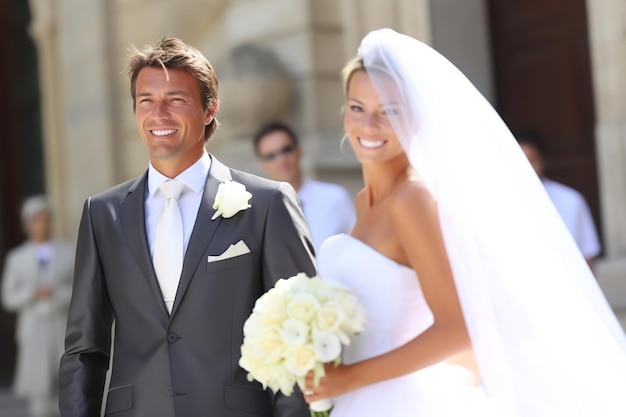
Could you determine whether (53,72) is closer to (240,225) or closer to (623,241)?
(623,241)

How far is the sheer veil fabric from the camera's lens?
2.97 metres

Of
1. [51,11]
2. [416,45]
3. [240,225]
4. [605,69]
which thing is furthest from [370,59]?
[51,11]

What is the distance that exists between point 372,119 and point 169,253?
2.36 ft

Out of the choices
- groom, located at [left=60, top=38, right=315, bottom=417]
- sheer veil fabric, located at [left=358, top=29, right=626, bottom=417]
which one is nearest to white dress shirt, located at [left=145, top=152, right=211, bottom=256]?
groom, located at [left=60, top=38, right=315, bottom=417]

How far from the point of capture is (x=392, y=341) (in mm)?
3074

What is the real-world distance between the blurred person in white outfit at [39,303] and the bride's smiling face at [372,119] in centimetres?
640

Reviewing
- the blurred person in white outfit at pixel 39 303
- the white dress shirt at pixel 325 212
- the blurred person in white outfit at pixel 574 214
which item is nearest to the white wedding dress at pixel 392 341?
the white dress shirt at pixel 325 212

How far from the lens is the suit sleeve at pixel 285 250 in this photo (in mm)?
3064

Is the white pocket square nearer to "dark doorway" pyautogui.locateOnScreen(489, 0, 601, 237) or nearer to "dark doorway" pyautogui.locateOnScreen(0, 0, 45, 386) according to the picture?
"dark doorway" pyautogui.locateOnScreen(489, 0, 601, 237)

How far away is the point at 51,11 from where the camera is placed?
1177 cm

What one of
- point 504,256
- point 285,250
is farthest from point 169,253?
point 504,256

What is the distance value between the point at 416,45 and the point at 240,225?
754 millimetres

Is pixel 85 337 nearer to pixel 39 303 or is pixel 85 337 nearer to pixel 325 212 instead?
pixel 325 212

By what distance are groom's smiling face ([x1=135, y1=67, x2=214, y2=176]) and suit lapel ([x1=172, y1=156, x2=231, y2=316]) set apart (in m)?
0.13
